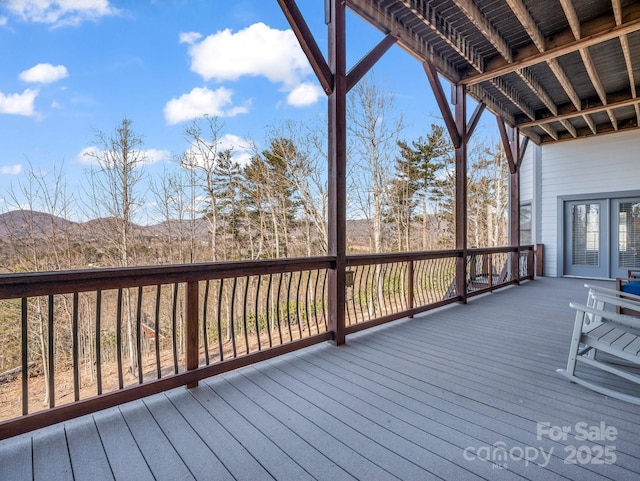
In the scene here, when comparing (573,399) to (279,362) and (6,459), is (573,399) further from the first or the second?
(6,459)

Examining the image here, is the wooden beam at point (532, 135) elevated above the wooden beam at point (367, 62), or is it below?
above

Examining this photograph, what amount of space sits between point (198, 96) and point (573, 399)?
1433cm

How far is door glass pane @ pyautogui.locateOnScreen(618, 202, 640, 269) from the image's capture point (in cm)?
773

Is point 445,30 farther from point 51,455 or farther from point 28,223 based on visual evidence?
point 28,223

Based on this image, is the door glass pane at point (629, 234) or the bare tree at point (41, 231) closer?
the bare tree at point (41, 231)

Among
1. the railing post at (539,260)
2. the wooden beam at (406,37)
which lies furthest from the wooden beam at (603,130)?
the wooden beam at (406,37)

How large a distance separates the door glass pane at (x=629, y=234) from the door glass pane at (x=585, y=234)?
0.43 m

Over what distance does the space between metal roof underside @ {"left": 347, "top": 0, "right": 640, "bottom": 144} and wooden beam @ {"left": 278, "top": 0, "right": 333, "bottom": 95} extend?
890 millimetres

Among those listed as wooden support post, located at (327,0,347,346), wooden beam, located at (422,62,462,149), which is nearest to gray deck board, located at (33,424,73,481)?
wooden support post, located at (327,0,347,346)

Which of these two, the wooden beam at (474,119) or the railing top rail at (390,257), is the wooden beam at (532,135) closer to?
the wooden beam at (474,119)

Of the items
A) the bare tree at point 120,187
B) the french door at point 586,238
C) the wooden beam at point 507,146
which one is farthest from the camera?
the bare tree at point 120,187

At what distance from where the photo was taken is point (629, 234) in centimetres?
782

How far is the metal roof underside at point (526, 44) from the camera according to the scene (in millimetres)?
3953

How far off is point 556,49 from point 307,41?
3.80 metres
